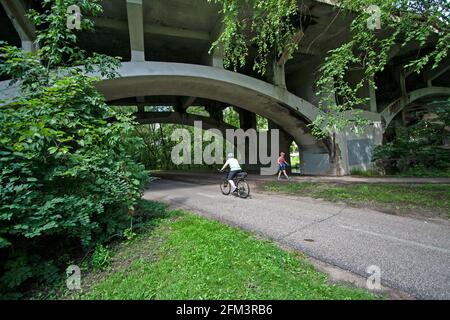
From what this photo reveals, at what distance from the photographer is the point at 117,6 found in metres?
7.84

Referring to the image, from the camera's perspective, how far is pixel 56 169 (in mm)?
2848

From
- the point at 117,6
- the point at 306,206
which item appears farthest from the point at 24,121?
the point at 117,6

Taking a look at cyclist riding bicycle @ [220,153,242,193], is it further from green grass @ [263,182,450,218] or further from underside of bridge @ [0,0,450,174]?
underside of bridge @ [0,0,450,174]

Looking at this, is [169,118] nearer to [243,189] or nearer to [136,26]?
[136,26]

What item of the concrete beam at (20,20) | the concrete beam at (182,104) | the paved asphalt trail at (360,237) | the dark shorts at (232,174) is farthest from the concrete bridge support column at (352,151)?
the concrete beam at (20,20)

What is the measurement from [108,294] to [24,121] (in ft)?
7.94

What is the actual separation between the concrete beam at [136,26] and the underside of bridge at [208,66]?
1.2 inches

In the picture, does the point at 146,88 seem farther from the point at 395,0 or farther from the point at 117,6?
the point at 395,0

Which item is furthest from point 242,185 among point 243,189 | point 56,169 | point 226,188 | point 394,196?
point 56,169

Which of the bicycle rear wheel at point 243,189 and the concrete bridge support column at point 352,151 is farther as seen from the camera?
the concrete bridge support column at point 352,151

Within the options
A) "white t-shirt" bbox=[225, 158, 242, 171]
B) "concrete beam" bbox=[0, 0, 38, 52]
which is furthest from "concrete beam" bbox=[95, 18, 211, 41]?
"white t-shirt" bbox=[225, 158, 242, 171]

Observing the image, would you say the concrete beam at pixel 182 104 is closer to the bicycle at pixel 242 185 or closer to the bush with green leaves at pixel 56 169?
the bicycle at pixel 242 185

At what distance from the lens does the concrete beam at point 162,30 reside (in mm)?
8391

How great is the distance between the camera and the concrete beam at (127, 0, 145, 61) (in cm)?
726
